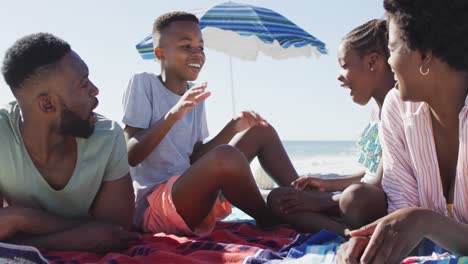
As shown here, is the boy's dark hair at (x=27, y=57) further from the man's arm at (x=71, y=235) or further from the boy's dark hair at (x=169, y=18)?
the boy's dark hair at (x=169, y=18)

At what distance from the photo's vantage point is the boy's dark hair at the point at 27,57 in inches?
95.7

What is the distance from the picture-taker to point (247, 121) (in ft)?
11.1

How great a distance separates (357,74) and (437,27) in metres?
1.44

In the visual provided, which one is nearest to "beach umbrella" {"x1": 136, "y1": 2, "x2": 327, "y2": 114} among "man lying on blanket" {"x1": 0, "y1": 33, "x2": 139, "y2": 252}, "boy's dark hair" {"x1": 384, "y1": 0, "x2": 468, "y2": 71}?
"man lying on blanket" {"x1": 0, "y1": 33, "x2": 139, "y2": 252}

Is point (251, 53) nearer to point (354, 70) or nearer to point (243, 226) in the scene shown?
point (354, 70)

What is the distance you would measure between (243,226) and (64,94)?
48.1 inches

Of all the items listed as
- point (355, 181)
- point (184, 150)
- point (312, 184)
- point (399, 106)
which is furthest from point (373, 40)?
point (184, 150)

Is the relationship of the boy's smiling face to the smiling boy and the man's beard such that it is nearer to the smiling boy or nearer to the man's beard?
the smiling boy

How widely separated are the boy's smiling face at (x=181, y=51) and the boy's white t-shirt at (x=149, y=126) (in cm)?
20

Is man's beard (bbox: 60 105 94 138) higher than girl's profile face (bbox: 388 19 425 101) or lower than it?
lower

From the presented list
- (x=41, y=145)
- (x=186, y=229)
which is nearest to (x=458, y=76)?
(x=186, y=229)

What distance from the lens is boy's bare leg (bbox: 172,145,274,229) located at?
262cm

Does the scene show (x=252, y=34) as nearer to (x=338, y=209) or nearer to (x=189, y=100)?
(x=189, y=100)

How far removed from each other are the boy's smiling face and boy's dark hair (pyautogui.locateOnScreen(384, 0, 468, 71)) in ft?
6.30
